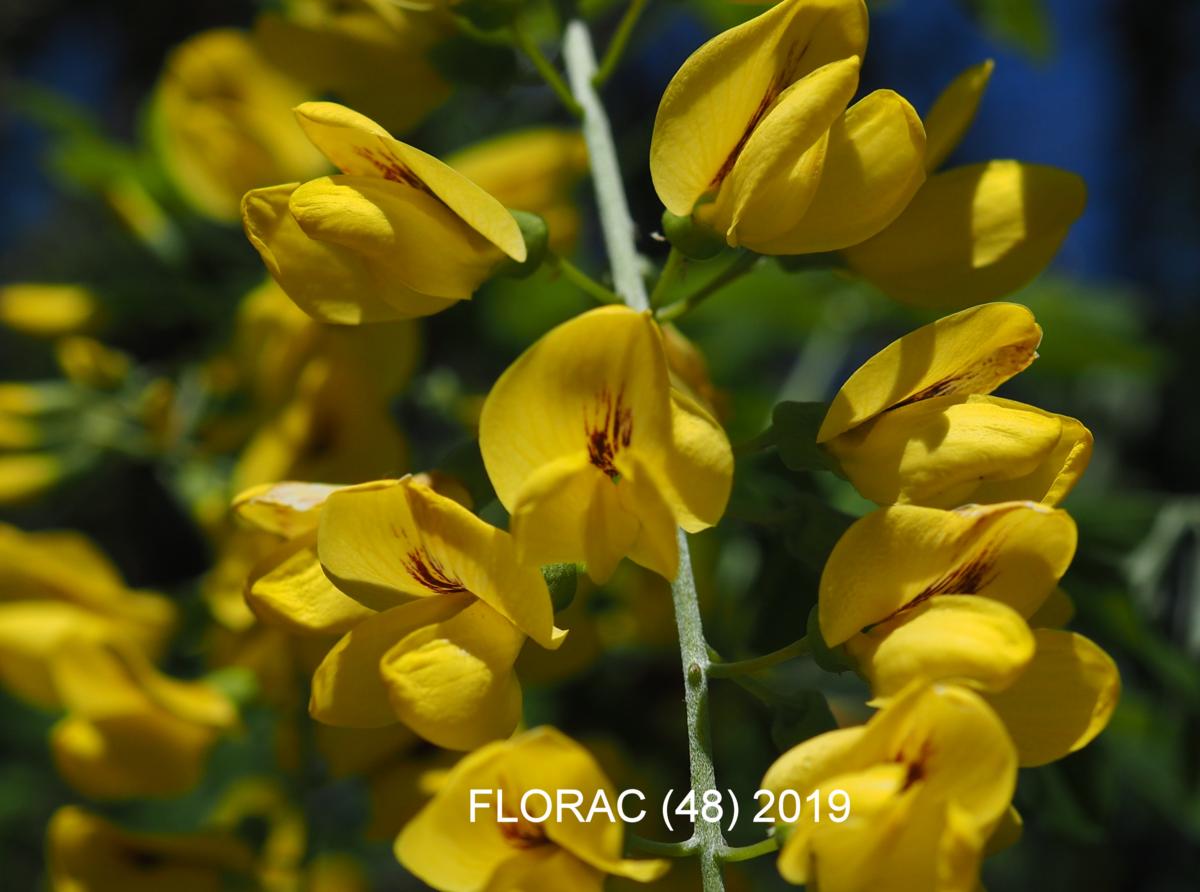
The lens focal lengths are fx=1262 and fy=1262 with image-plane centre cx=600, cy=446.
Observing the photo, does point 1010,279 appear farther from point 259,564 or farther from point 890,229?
point 259,564

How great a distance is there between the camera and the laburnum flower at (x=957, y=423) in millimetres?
587

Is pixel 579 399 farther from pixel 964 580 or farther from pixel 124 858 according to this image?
pixel 124 858

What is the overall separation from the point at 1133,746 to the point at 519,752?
971 millimetres

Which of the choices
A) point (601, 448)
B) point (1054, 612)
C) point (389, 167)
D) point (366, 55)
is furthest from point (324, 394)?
point (1054, 612)

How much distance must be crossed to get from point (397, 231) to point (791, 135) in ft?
0.66

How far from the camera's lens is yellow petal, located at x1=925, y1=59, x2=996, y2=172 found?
2.35 ft

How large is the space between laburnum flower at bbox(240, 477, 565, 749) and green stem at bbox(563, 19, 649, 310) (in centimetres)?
18

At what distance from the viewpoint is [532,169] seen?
1.12 m

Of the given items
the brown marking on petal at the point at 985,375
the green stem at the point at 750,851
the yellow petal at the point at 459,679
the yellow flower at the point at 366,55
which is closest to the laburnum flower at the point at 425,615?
the yellow petal at the point at 459,679

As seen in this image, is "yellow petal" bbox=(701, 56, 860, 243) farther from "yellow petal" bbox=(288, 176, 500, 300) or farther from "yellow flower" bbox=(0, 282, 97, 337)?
"yellow flower" bbox=(0, 282, 97, 337)

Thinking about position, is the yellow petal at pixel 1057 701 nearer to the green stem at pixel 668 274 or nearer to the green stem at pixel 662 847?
the green stem at pixel 662 847

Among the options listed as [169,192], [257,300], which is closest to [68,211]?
[169,192]

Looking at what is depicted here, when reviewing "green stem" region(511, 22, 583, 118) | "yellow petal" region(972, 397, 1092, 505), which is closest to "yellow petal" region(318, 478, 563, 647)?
"yellow petal" region(972, 397, 1092, 505)

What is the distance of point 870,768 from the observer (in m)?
0.53
